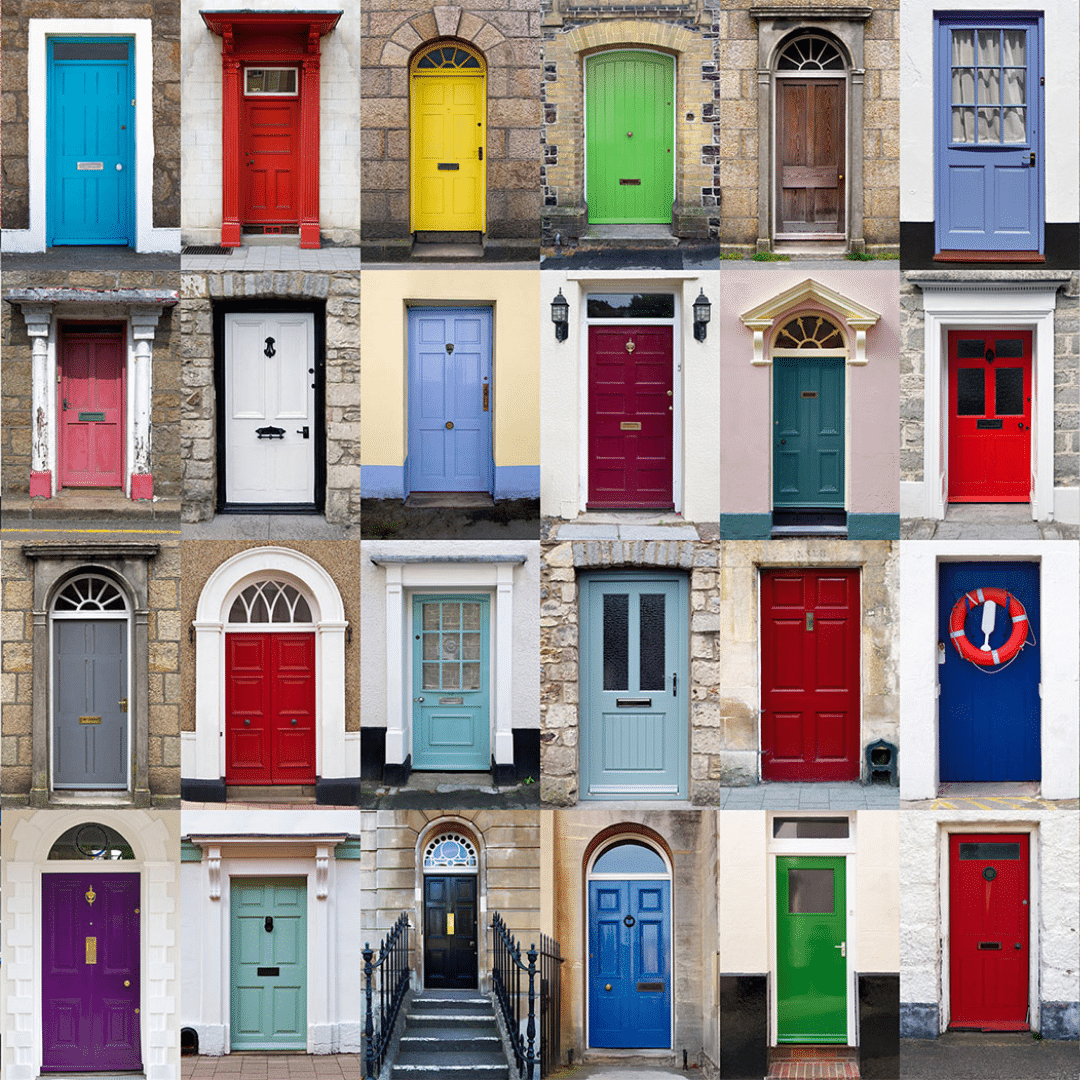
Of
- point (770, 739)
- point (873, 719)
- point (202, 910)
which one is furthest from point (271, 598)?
point (873, 719)

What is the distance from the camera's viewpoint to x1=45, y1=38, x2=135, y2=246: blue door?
1302 cm

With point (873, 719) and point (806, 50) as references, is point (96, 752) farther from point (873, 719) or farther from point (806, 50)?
point (806, 50)

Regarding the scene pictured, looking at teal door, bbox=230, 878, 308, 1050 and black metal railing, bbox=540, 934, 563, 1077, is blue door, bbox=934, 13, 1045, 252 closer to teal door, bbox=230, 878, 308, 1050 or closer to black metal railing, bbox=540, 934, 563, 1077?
black metal railing, bbox=540, 934, 563, 1077

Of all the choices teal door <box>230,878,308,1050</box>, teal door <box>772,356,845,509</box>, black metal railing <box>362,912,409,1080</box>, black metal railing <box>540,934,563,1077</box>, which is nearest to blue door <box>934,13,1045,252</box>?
teal door <box>772,356,845,509</box>

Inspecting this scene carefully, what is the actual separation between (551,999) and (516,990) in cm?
52

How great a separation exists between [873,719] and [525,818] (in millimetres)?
3080

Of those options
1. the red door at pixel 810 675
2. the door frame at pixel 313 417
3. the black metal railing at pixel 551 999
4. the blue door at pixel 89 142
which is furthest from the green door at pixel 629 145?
the black metal railing at pixel 551 999

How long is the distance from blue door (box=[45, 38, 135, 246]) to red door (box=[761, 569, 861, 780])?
21.2 ft

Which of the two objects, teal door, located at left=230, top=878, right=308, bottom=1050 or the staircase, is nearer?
the staircase

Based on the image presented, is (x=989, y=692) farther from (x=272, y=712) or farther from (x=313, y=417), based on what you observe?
(x=313, y=417)

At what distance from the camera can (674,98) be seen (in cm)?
1290

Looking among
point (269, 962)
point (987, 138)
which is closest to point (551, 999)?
point (269, 962)

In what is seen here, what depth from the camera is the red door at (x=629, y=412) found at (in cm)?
1289

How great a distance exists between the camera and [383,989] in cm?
1190
